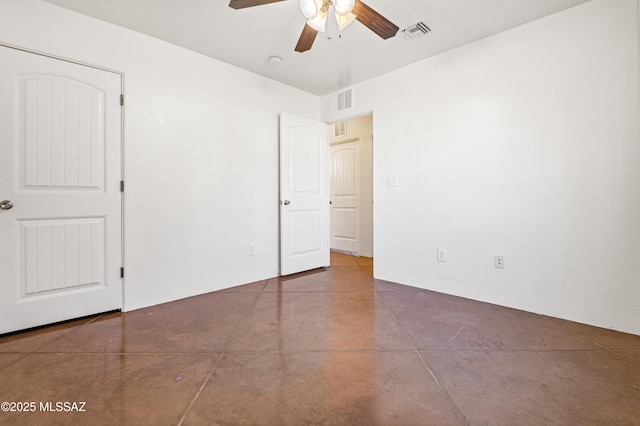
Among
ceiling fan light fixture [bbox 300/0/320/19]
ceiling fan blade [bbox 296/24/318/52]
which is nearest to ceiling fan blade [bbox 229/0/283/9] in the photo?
ceiling fan light fixture [bbox 300/0/320/19]

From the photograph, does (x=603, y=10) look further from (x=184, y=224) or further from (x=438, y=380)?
(x=184, y=224)

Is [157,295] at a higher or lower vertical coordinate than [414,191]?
lower

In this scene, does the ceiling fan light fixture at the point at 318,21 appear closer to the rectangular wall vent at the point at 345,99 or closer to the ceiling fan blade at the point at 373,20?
the ceiling fan blade at the point at 373,20

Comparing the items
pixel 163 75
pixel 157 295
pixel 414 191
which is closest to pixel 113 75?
pixel 163 75

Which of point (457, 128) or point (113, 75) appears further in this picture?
point (457, 128)

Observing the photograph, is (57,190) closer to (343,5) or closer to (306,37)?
(306,37)

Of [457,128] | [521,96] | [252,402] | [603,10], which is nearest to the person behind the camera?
[252,402]

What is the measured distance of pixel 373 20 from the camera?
1.84 metres

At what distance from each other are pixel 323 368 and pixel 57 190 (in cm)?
240

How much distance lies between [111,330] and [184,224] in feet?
3.45

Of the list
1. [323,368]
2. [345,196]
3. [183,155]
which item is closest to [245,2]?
[183,155]

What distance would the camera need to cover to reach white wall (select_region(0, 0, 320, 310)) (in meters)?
2.29

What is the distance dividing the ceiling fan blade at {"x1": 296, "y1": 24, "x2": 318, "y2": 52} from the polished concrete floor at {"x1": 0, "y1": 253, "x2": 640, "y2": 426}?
2.14 m

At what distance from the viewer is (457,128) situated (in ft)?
9.21
